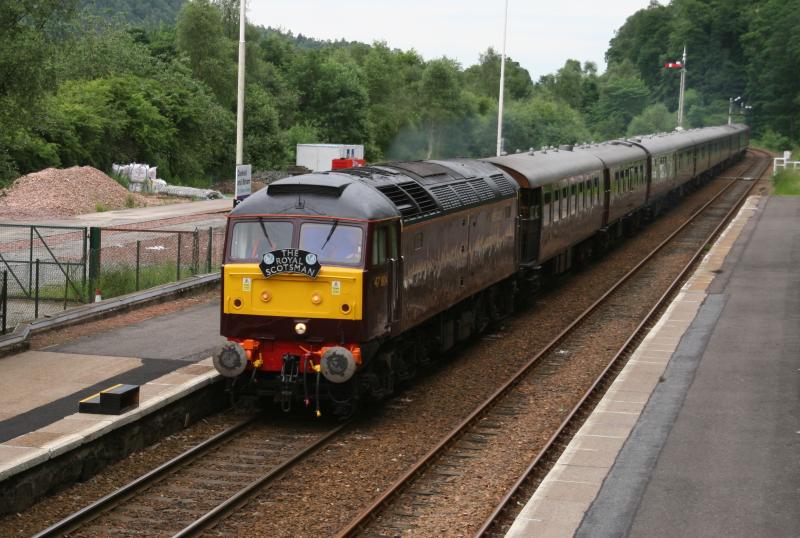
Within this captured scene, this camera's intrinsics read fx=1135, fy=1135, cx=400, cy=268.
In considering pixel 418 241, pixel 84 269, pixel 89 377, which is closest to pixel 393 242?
pixel 418 241

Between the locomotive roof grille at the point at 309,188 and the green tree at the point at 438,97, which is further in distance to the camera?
the green tree at the point at 438,97

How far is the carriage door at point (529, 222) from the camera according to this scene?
80.0 feet

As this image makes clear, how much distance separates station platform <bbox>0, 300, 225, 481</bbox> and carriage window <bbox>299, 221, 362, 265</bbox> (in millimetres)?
2448

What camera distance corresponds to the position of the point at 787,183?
60344mm

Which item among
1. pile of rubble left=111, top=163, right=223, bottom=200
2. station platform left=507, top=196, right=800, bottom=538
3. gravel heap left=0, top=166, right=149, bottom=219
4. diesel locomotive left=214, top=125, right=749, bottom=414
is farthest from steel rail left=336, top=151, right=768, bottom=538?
pile of rubble left=111, top=163, right=223, bottom=200

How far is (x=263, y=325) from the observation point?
1487cm

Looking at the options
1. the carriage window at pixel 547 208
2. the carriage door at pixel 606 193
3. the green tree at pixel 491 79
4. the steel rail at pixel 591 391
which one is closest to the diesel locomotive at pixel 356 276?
the steel rail at pixel 591 391

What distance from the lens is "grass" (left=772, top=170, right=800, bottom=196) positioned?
5616 centimetres

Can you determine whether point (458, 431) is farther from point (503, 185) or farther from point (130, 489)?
point (503, 185)

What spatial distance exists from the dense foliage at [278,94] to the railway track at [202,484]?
8373 mm

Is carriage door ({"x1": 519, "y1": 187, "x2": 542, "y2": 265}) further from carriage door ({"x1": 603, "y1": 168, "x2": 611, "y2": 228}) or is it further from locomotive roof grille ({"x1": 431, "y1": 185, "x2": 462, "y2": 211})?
carriage door ({"x1": 603, "y1": 168, "x2": 611, "y2": 228})

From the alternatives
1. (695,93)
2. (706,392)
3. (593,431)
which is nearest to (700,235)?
(706,392)

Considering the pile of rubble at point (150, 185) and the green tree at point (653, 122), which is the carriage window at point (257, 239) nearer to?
the pile of rubble at point (150, 185)

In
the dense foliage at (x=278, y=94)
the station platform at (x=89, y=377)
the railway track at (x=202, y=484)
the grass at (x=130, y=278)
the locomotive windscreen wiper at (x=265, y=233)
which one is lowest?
the railway track at (x=202, y=484)
